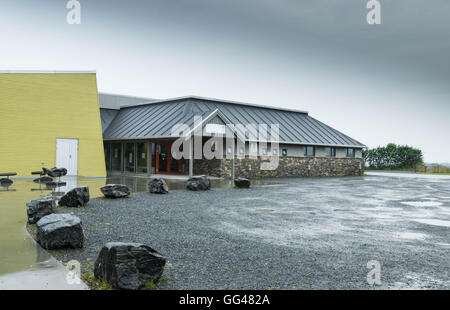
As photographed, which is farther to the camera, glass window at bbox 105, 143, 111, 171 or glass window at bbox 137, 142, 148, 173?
glass window at bbox 105, 143, 111, 171

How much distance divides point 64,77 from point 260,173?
16.0m

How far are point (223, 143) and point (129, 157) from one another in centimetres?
828

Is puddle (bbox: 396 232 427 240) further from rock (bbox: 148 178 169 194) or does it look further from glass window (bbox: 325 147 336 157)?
glass window (bbox: 325 147 336 157)

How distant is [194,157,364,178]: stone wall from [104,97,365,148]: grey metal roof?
1.70 meters

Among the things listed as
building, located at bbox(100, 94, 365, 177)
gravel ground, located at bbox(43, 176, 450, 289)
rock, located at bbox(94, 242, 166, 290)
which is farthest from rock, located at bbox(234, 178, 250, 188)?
rock, located at bbox(94, 242, 166, 290)

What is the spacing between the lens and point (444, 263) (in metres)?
5.89

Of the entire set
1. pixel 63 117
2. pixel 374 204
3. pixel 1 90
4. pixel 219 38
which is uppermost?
pixel 219 38

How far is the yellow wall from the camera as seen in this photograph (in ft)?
73.0

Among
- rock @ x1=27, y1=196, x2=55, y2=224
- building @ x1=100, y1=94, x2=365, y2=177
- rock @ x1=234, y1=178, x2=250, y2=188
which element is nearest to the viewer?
rock @ x1=27, y1=196, x2=55, y2=224

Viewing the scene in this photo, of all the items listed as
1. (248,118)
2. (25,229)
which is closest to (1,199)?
(25,229)

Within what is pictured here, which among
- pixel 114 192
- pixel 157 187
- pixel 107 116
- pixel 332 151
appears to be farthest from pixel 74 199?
pixel 332 151

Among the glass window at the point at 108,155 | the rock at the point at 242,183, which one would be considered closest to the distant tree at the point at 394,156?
the glass window at the point at 108,155

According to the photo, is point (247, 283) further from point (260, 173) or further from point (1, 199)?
point (260, 173)

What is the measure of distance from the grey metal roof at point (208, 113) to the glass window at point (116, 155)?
1444mm
